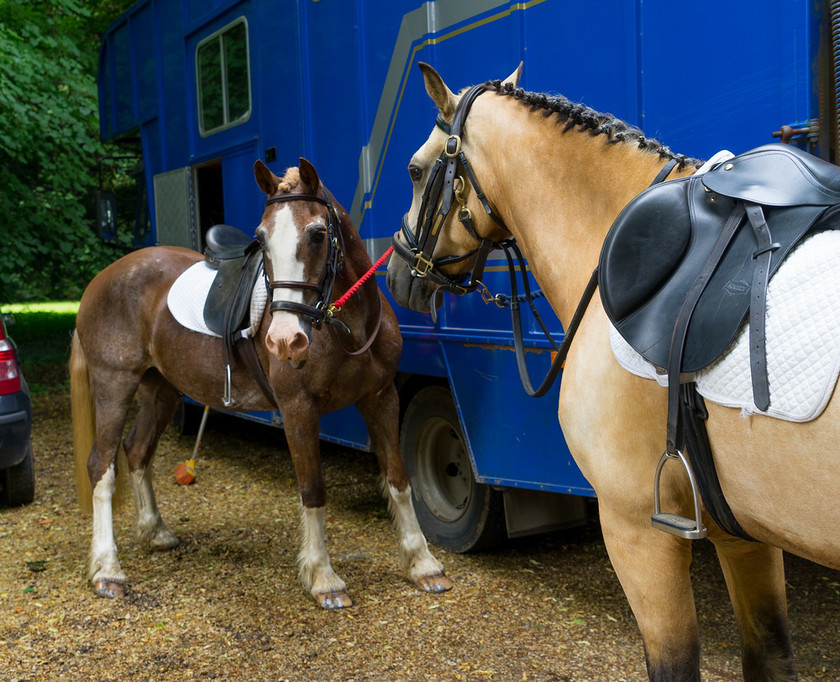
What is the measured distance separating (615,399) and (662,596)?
1.65ft

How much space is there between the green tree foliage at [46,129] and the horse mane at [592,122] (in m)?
7.43

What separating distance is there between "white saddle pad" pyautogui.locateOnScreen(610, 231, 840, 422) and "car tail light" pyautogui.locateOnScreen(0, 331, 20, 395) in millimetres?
5014

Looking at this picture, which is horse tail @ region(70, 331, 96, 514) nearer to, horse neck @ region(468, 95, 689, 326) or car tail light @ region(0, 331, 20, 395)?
car tail light @ region(0, 331, 20, 395)

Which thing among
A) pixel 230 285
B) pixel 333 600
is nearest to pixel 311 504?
pixel 333 600

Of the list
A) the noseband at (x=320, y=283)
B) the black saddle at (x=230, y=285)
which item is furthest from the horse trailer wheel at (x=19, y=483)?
the noseband at (x=320, y=283)

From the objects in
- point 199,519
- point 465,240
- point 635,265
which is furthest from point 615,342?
point 199,519

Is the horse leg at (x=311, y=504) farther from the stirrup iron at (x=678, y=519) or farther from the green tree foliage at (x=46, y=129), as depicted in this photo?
the green tree foliage at (x=46, y=129)

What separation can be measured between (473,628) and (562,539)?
1349 mm

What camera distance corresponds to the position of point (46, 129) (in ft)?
28.8

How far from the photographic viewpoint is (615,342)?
186 cm

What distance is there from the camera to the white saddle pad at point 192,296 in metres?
4.38

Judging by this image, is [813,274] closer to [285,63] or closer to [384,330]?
[384,330]

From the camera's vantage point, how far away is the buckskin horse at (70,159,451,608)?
11.4 ft

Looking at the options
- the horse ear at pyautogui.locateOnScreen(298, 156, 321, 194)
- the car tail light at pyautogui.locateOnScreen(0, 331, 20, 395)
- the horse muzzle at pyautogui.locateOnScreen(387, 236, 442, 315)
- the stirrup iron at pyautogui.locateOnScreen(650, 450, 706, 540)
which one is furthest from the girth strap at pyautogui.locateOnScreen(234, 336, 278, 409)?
the stirrup iron at pyautogui.locateOnScreen(650, 450, 706, 540)
